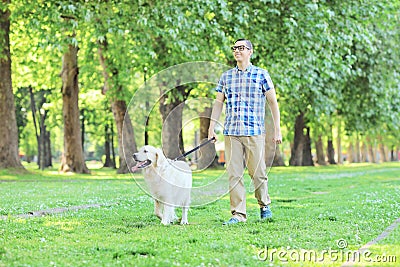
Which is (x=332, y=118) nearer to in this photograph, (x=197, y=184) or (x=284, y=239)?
(x=197, y=184)

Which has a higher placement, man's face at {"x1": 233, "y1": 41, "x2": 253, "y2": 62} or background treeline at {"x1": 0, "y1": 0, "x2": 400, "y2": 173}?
background treeline at {"x1": 0, "y1": 0, "x2": 400, "y2": 173}

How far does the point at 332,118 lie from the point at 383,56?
16.9 feet

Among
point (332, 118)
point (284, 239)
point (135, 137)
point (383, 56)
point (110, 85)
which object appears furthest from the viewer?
point (332, 118)

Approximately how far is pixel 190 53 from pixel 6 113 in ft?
29.2

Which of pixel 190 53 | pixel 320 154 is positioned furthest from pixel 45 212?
pixel 320 154

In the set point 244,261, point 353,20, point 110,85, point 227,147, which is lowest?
point 244,261

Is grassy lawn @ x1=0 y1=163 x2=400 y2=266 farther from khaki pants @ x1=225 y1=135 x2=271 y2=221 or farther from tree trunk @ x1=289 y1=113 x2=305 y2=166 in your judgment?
tree trunk @ x1=289 y1=113 x2=305 y2=166

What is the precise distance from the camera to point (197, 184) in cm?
1116

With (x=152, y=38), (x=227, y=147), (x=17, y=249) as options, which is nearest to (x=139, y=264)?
(x=17, y=249)

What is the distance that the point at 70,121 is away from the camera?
30781 mm

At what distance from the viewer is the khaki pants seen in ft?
32.8

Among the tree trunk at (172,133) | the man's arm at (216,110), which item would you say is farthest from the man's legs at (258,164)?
the tree trunk at (172,133)

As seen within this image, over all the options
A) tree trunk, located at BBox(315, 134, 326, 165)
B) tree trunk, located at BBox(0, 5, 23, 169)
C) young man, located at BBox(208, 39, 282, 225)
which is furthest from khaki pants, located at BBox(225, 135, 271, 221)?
tree trunk, located at BBox(315, 134, 326, 165)

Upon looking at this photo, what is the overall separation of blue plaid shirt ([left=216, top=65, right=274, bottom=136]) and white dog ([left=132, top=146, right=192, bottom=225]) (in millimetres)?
1027
